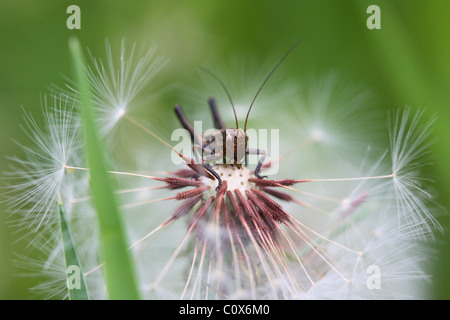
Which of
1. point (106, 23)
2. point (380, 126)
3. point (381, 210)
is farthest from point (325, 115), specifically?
point (106, 23)

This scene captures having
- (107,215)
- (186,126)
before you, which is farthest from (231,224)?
(107,215)

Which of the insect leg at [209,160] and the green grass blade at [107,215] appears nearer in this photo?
the green grass blade at [107,215]

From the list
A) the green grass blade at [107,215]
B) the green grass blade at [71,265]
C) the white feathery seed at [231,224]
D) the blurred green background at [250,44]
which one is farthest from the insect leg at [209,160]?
the blurred green background at [250,44]

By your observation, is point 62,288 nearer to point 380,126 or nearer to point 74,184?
point 74,184

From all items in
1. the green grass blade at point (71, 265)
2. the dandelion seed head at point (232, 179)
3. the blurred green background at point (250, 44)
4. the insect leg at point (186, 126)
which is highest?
the blurred green background at point (250, 44)

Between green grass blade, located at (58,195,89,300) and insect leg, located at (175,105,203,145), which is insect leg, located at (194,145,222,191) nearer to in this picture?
insect leg, located at (175,105,203,145)

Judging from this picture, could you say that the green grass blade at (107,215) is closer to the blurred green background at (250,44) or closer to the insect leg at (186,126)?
the insect leg at (186,126)

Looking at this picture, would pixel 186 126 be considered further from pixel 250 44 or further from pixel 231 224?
pixel 250 44
